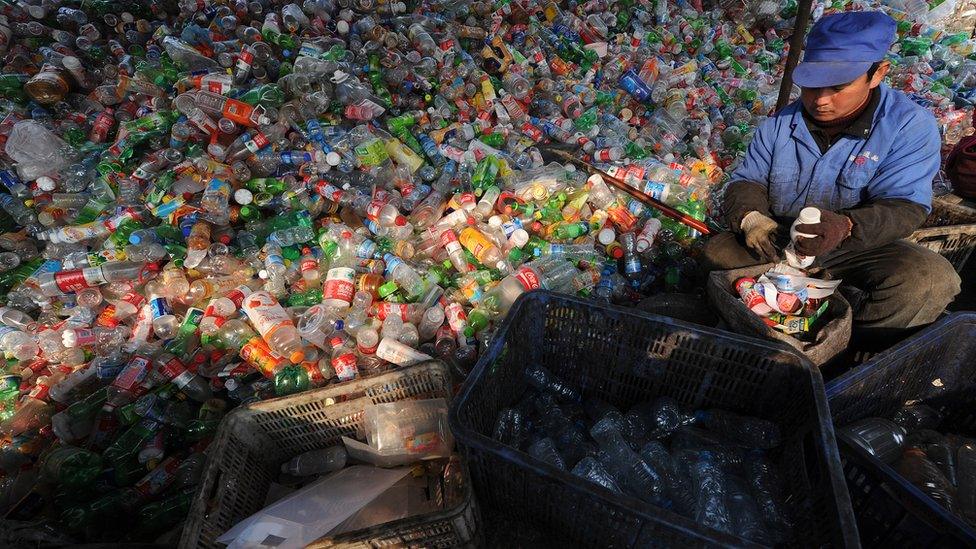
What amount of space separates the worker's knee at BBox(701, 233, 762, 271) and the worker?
4 centimetres

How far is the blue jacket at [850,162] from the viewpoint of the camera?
2.45m

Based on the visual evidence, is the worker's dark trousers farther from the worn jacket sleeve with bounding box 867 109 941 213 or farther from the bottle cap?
the bottle cap

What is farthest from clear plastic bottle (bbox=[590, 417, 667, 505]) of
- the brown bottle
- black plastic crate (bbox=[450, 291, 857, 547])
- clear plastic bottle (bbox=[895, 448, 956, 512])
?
the brown bottle

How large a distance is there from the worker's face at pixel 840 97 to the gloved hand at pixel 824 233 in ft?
1.84

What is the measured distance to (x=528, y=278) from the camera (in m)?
2.86

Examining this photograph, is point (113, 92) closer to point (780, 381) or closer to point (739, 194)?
point (739, 194)

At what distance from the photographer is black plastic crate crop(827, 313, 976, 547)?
1.50 meters

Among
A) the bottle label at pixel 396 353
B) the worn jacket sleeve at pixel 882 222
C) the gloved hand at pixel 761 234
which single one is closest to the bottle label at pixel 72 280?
the bottle label at pixel 396 353

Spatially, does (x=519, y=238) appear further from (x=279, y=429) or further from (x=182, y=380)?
(x=182, y=380)

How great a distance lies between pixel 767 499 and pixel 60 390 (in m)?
3.59

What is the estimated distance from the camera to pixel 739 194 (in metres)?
2.85

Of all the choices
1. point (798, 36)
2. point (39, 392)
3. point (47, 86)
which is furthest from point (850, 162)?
point (47, 86)

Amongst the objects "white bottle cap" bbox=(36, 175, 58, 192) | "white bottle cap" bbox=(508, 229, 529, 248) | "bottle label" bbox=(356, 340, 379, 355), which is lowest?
"bottle label" bbox=(356, 340, 379, 355)

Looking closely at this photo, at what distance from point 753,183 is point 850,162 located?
48 cm
